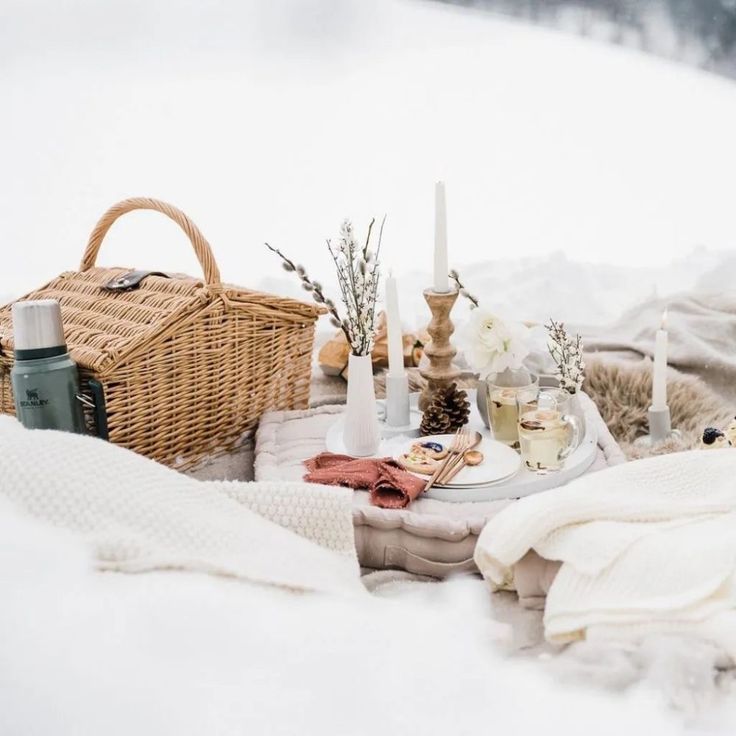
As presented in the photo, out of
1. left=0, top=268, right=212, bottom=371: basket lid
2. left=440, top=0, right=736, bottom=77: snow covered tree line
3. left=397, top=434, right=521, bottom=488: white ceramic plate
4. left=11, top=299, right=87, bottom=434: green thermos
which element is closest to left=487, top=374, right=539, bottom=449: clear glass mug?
left=397, top=434, right=521, bottom=488: white ceramic plate

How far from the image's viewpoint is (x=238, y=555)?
2.25 feet

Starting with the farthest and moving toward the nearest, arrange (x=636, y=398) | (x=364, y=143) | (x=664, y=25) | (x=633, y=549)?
(x=364, y=143)
(x=664, y=25)
(x=636, y=398)
(x=633, y=549)

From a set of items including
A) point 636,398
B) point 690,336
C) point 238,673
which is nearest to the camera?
point 238,673

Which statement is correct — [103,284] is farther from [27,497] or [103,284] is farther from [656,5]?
[656,5]

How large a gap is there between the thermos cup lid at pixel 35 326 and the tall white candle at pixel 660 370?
87cm

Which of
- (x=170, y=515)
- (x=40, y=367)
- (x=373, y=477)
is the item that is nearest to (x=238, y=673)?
(x=170, y=515)

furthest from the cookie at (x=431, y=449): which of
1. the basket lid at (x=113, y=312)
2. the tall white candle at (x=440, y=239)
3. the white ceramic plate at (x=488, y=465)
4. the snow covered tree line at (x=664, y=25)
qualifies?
the snow covered tree line at (x=664, y=25)

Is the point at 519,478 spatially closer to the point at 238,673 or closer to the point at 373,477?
the point at 373,477

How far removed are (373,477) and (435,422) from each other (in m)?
0.21

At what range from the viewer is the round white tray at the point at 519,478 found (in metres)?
1.03

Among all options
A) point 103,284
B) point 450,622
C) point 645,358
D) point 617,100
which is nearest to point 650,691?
point 450,622

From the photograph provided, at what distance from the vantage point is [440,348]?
1.28m

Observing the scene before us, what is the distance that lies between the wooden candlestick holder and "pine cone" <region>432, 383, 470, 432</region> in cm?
4

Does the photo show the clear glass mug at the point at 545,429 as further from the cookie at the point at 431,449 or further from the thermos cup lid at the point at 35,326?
the thermos cup lid at the point at 35,326
